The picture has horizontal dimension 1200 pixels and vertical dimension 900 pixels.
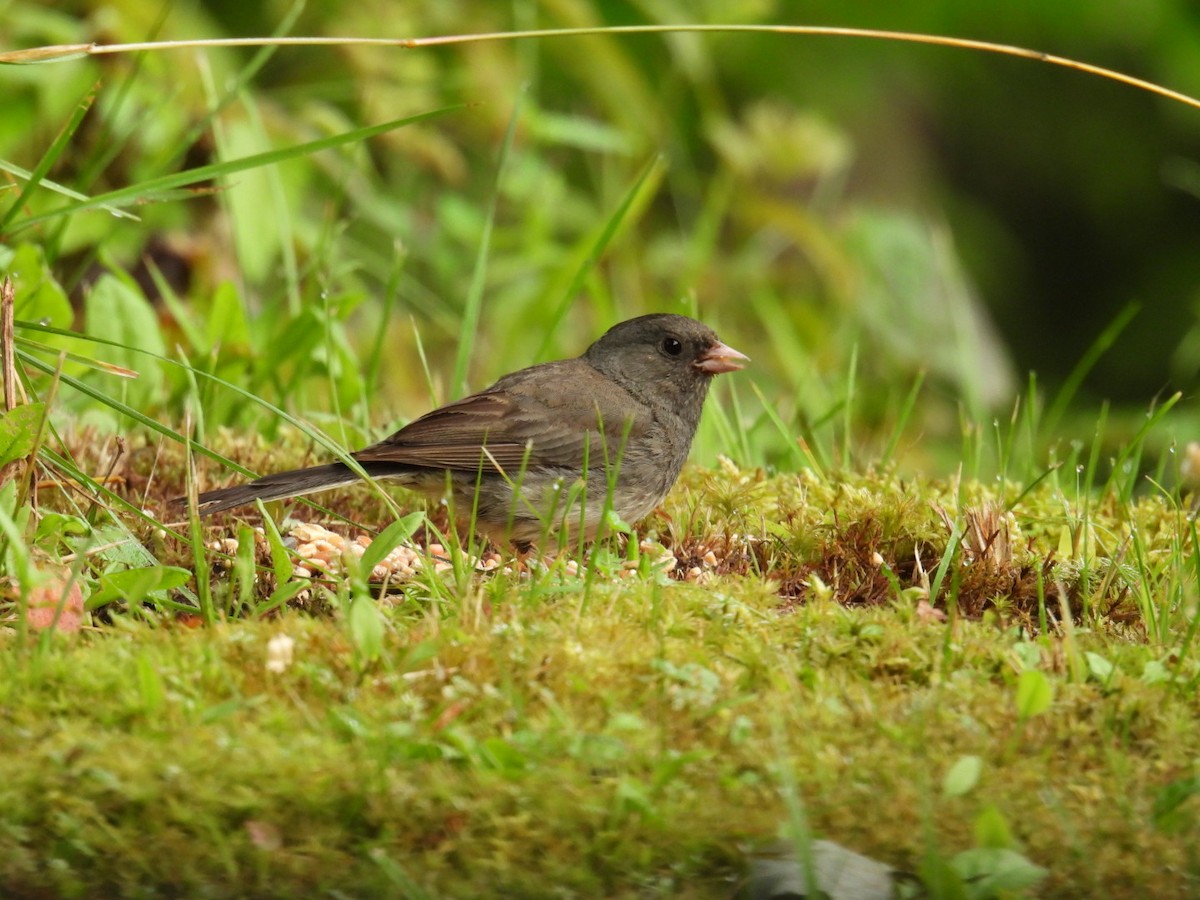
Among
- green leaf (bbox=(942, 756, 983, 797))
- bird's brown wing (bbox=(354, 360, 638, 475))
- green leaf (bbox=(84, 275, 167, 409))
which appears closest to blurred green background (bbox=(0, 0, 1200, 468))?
green leaf (bbox=(84, 275, 167, 409))

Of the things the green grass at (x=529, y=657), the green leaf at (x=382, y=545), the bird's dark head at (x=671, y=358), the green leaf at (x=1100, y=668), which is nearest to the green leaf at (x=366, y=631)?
the green grass at (x=529, y=657)

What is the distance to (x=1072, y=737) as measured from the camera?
2.41 metres

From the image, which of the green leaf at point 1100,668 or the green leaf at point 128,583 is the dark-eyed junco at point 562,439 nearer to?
the green leaf at point 128,583

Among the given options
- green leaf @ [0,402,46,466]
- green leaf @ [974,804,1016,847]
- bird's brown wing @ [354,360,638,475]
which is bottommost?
bird's brown wing @ [354,360,638,475]

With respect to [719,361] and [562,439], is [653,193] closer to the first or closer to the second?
[719,361]

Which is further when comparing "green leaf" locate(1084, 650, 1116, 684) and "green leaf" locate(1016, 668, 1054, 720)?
"green leaf" locate(1084, 650, 1116, 684)

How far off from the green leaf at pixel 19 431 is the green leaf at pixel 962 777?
1.90 m

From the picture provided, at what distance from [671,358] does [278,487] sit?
5.22 feet

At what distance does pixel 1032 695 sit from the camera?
239 cm

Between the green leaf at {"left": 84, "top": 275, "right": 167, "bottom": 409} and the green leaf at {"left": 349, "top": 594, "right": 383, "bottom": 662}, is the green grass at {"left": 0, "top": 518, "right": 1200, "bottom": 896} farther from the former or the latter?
the green leaf at {"left": 84, "top": 275, "right": 167, "bottom": 409}

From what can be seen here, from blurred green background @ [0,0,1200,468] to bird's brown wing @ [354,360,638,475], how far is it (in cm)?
21

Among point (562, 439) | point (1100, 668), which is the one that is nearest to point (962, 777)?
point (1100, 668)

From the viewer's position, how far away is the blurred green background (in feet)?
17.3

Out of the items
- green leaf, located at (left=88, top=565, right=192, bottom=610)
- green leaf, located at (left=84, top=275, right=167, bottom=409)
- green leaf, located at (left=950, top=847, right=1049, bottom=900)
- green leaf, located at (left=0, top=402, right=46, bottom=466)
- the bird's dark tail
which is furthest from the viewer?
green leaf, located at (left=84, top=275, right=167, bottom=409)
